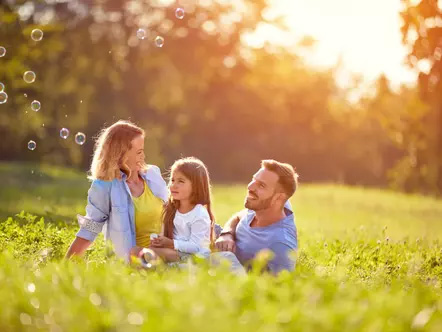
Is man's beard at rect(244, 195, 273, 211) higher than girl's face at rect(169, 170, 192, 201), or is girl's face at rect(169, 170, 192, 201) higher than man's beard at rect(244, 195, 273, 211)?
girl's face at rect(169, 170, 192, 201)

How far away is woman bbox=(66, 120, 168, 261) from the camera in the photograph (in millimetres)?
7102

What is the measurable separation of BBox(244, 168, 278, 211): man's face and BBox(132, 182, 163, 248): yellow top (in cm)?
107

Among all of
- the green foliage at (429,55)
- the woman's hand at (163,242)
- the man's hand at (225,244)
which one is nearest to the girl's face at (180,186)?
the woman's hand at (163,242)

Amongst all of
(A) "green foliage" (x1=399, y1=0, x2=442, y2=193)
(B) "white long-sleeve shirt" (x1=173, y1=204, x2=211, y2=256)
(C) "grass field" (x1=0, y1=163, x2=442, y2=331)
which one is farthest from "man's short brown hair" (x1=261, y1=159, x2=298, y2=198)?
(A) "green foliage" (x1=399, y1=0, x2=442, y2=193)

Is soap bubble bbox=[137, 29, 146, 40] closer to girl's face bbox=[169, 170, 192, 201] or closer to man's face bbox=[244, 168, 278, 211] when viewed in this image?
girl's face bbox=[169, 170, 192, 201]

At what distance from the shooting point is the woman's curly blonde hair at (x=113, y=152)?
720 centimetres

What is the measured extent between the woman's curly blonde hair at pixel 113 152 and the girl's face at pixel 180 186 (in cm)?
65

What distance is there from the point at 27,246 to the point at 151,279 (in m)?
3.38

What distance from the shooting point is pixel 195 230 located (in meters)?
6.71

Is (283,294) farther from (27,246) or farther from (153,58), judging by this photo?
(153,58)

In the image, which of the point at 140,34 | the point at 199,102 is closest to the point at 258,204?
the point at 140,34

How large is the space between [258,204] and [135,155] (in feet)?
4.31

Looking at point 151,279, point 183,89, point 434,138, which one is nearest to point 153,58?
point 183,89

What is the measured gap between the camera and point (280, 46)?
41656mm
